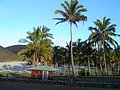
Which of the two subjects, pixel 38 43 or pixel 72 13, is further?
pixel 38 43

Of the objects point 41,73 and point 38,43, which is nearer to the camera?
point 41,73

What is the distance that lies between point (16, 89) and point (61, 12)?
23.1 meters

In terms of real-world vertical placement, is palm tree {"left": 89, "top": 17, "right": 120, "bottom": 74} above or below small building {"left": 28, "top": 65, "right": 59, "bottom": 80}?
above

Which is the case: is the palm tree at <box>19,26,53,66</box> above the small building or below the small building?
above

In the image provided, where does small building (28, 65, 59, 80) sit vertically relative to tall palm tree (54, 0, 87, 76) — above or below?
below

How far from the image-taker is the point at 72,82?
40625mm

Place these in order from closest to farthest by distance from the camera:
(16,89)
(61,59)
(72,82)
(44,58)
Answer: (16,89)
(72,82)
(44,58)
(61,59)

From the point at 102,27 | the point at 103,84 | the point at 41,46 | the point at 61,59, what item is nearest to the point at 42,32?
the point at 41,46

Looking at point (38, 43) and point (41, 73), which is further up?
point (38, 43)

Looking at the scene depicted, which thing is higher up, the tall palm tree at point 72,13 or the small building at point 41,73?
the tall palm tree at point 72,13

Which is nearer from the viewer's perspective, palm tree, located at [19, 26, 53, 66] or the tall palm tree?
the tall palm tree

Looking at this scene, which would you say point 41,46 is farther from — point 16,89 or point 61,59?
point 16,89

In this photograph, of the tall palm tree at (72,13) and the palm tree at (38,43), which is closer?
the tall palm tree at (72,13)

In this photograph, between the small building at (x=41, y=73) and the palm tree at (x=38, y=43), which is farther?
the palm tree at (x=38, y=43)
